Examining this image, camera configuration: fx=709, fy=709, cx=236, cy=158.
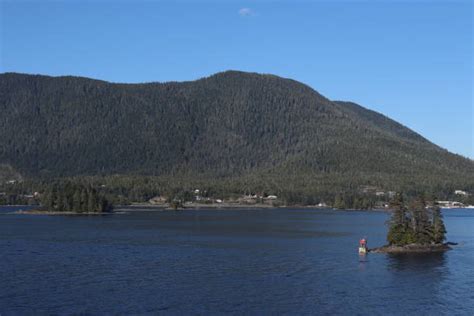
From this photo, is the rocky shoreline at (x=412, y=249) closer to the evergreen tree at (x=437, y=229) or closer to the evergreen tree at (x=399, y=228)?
the evergreen tree at (x=437, y=229)

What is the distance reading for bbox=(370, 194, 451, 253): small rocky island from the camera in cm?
11888

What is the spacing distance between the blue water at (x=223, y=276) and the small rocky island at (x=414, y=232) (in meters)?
4.78

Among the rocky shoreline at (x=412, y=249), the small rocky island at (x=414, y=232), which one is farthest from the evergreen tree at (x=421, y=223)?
the rocky shoreline at (x=412, y=249)

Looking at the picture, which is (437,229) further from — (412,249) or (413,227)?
(412,249)

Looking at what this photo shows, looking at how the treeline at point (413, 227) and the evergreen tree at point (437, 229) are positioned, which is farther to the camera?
the evergreen tree at point (437, 229)

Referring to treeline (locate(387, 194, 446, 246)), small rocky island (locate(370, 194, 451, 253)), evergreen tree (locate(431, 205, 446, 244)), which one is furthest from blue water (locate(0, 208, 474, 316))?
treeline (locate(387, 194, 446, 246))

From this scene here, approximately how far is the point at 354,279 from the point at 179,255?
33441mm

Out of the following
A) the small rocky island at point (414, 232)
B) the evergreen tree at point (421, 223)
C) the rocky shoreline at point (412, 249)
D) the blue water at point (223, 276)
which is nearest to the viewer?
the blue water at point (223, 276)

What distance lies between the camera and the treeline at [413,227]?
120 meters

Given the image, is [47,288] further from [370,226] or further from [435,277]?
[370,226]

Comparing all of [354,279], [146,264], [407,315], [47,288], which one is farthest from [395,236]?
[47,288]

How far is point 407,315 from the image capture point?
68.6m

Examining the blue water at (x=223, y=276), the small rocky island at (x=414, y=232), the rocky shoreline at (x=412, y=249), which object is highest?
the small rocky island at (x=414, y=232)

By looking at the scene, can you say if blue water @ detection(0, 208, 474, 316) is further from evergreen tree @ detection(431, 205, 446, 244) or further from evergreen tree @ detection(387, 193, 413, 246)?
evergreen tree @ detection(387, 193, 413, 246)
